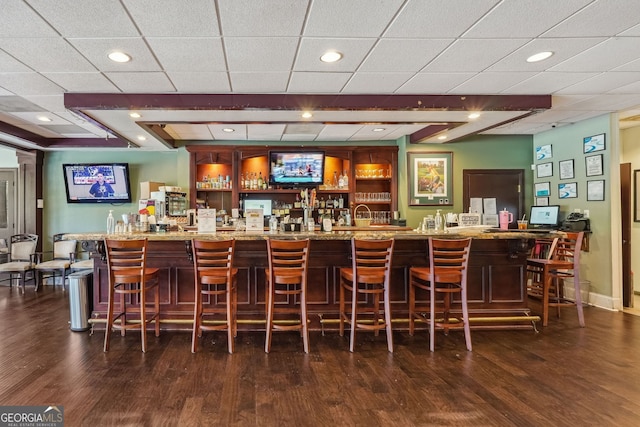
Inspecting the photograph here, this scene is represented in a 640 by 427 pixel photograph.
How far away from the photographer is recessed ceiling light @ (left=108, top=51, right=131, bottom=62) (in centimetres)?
321

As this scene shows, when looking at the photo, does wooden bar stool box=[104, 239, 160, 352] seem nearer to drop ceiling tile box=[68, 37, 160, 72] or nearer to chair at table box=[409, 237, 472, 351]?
drop ceiling tile box=[68, 37, 160, 72]

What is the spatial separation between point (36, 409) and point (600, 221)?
694 centimetres

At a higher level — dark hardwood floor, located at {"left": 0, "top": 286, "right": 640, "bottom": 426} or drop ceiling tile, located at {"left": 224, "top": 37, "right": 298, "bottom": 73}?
drop ceiling tile, located at {"left": 224, "top": 37, "right": 298, "bottom": 73}

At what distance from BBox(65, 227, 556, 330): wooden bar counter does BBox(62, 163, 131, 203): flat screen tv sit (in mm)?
3636

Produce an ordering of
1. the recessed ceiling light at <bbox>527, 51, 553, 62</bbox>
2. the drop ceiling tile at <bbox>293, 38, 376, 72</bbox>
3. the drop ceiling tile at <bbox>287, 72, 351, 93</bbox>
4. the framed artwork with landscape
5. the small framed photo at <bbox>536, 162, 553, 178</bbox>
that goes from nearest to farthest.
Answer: the drop ceiling tile at <bbox>293, 38, 376, 72</bbox> < the recessed ceiling light at <bbox>527, 51, 553, 62</bbox> < the drop ceiling tile at <bbox>287, 72, 351, 93</bbox> < the small framed photo at <bbox>536, 162, 553, 178</bbox> < the framed artwork with landscape

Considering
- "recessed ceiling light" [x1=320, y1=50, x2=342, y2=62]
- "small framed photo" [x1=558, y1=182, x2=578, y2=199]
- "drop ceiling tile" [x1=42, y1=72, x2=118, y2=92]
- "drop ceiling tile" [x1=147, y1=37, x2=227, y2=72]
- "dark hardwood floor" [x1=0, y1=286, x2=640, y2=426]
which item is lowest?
"dark hardwood floor" [x1=0, y1=286, x2=640, y2=426]

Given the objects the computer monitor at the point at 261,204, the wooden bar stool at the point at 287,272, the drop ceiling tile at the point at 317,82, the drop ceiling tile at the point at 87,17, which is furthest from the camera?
the computer monitor at the point at 261,204

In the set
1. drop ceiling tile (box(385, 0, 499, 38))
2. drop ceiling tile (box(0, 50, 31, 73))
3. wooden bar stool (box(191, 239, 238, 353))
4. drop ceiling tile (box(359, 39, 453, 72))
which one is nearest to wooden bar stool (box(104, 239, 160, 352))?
wooden bar stool (box(191, 239, 238, 353))

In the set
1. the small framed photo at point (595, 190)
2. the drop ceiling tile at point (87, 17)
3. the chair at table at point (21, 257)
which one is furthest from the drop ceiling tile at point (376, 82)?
the chair at table at point (21, 257)

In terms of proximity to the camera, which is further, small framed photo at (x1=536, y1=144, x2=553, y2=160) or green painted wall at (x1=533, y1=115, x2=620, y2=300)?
small framed photo at (x1=536, y1=144, x2=553, y2=160)

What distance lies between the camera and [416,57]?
3.39 metres

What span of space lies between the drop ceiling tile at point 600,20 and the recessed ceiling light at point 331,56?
172 centimetres

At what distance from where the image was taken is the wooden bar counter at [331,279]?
13.7 feet

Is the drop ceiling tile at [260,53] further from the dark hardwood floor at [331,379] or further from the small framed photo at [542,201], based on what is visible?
the small framed photo at [542,201]
